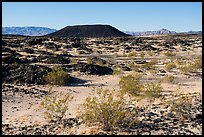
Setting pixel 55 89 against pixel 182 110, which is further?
pixel 55 89

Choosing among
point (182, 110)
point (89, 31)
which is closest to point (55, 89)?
point (182, 110)

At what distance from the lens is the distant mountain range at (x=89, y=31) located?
419ft

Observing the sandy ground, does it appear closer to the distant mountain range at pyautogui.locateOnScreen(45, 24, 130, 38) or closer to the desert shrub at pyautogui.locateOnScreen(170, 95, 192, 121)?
the desert shrub at pyautogui.locateOnScreen(170, 95, 192, 121)

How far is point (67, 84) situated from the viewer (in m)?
18.5

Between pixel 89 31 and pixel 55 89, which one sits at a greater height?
pixel 55 89

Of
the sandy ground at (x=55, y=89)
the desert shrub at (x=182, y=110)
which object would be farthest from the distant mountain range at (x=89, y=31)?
the desert shrub at (x=182, y=110)

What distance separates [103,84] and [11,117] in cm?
805

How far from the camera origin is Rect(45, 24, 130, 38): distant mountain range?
127750 millimetres

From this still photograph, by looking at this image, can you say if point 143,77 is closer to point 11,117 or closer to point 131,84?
point 131,84

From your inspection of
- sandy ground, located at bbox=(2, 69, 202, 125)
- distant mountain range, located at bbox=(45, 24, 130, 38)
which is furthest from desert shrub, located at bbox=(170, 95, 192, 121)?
distant mountain range, located at bbox=(45, 24, 130, 38)

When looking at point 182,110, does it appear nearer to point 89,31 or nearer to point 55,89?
point 55,89

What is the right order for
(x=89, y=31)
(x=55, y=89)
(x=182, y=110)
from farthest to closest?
(x=89, y=31), (x=55, y=89), (x=182, y=110)

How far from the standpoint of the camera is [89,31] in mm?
131750

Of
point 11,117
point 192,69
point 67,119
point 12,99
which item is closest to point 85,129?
point 67,119
